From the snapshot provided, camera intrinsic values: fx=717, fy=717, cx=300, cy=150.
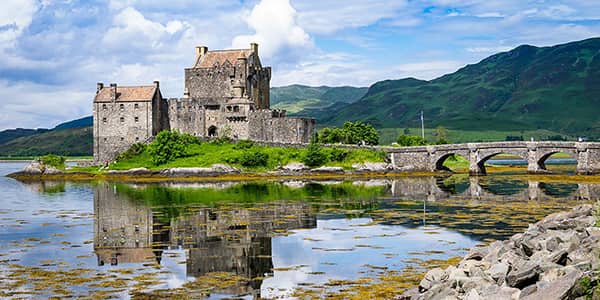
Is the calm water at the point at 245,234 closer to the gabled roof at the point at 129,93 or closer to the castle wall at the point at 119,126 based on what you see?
the castle wall at the point at 119,126

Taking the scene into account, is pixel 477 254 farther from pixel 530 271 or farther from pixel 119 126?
pixel 119 126

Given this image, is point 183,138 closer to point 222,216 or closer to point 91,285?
point 222,216

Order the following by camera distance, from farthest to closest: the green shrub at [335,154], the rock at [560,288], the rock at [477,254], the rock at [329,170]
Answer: the green shrub at [335,154]
the rock at [329,170]
the rock at [477,254]
the rock at [560,288]

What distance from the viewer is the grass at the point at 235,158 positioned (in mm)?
82312

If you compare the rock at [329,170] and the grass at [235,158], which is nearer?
the rock at [329,170]

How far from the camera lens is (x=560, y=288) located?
15.3 m

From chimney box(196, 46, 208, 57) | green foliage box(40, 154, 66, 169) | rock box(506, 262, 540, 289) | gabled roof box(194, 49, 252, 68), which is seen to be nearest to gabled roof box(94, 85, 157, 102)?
gabled roof box(194, 49, 252, 68)

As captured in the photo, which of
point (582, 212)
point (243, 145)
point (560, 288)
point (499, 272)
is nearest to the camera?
point (560, 288)

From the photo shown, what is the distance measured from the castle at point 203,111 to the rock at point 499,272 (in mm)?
70250

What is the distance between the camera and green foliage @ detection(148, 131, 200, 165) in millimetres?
83312

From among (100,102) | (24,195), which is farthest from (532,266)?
(100,102)

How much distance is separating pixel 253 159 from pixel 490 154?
26.8 m

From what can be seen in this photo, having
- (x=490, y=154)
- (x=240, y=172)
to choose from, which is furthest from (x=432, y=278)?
(x=490, y=154)

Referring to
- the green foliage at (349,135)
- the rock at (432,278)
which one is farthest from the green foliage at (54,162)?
the rock at (432,278)
